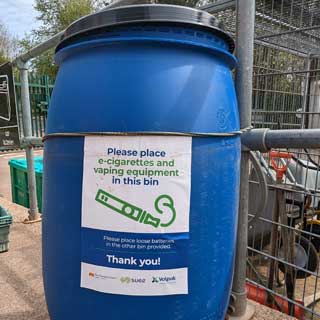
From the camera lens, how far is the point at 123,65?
1025mm

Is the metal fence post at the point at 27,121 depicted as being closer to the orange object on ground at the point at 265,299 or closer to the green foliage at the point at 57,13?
the orange object on ground at the point at 265,299

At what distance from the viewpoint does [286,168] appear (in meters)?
2.31

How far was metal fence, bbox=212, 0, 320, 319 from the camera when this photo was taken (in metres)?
1.92

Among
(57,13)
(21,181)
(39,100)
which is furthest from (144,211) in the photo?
(57,13)

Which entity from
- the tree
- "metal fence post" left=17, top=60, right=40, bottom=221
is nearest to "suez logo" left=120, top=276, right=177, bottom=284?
"metal fence post" left=17, top=60, right=40, bottom=221

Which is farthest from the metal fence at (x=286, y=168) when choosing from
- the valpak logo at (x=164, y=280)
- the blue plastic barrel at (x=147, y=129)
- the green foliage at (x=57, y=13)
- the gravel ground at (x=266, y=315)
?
the green foliage at (x=57, y=13)

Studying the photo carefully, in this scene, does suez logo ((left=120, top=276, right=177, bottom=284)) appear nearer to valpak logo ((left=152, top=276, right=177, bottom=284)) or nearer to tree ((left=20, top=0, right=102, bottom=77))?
valpak logo ((left=152, top=276, right=177, bottom=284))

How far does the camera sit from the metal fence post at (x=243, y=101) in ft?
4.22

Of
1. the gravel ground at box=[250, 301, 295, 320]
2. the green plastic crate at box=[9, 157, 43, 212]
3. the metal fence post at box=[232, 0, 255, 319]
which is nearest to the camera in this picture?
the metal fence post at box=[232, 0, 255, 319]

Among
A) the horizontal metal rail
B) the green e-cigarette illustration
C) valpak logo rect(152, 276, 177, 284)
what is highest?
the horizontal metal rail

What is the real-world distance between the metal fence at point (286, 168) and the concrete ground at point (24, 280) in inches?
19.4

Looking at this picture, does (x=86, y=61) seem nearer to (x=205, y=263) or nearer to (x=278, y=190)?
(x=205, y=263)

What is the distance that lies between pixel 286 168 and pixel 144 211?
159 cm

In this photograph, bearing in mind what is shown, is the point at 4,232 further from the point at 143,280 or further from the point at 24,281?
the point at 143,280
